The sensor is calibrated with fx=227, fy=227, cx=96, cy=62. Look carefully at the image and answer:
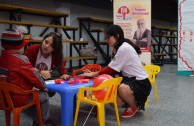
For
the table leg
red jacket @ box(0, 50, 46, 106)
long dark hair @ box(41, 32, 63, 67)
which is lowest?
the table leg

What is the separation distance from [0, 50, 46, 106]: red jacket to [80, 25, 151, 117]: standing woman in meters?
0.85

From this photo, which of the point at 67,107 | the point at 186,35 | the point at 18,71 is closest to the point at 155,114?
the point at 67,107

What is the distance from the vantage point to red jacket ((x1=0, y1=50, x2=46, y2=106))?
70.9 inches

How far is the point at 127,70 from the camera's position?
258 centimetres

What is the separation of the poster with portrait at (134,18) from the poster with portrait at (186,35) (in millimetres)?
1373

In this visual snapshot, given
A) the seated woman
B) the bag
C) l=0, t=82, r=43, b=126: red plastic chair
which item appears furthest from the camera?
the bag

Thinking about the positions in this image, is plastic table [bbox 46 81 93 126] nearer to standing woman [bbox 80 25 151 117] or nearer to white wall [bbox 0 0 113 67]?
standing woman [bbox 80 25 151 117]

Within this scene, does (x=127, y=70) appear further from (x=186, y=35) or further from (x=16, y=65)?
(x=186, y=35)

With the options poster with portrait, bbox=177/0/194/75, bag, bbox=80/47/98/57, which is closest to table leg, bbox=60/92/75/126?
bag, bbox=80/47/98/57

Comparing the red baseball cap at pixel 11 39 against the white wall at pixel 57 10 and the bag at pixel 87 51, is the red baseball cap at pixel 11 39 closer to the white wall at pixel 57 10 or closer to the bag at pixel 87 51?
the white wall at pixel 57 10

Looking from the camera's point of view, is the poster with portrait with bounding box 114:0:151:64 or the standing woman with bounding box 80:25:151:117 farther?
the poster with portrait with bounding box 114:0:151:64

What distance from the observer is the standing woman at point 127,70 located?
2494 millimetres

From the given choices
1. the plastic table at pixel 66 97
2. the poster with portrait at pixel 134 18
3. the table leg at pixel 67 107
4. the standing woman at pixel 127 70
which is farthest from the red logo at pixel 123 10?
the table leg at pixel 67 107

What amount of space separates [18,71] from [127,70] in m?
1.24
